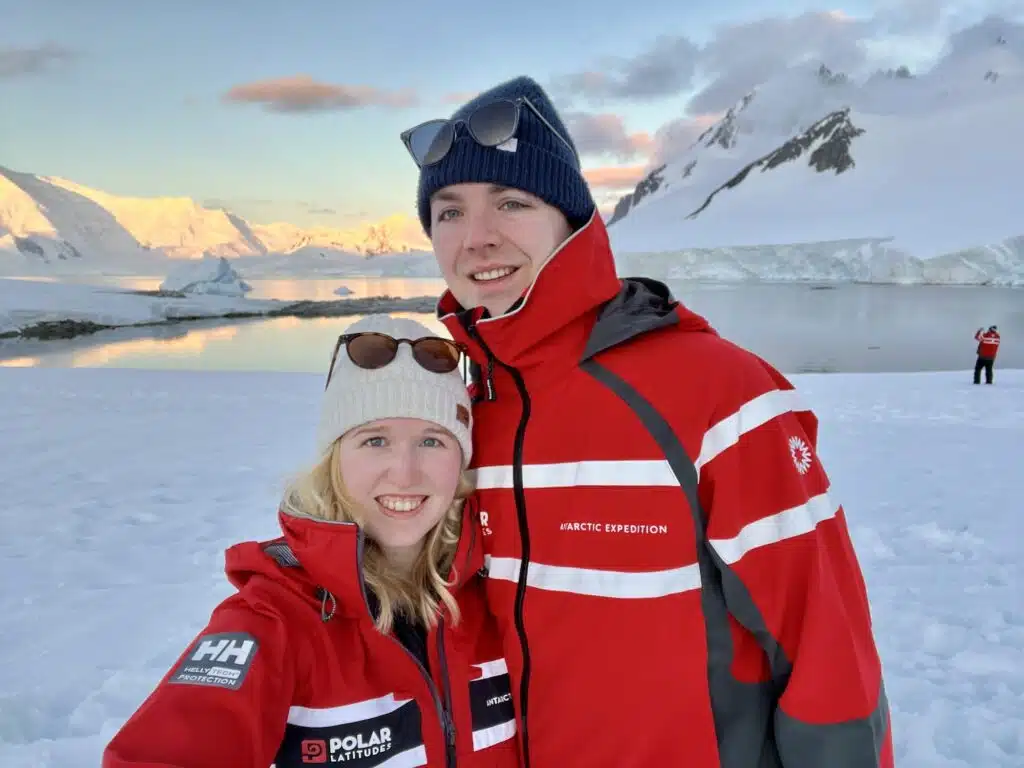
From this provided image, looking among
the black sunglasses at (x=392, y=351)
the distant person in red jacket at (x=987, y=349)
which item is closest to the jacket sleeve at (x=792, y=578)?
the black sunglasses at (x=392, y=351)

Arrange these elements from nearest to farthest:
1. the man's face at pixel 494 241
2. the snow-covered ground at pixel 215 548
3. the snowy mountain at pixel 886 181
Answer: the man's face at pixel 494 241, the snow-covered ground at pixel 215 548, the snowy mountain at pixel 886 181

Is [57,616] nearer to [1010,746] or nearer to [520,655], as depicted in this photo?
[520,655]

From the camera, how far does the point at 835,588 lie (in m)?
1.19

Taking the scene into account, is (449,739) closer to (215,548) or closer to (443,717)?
(443,717)

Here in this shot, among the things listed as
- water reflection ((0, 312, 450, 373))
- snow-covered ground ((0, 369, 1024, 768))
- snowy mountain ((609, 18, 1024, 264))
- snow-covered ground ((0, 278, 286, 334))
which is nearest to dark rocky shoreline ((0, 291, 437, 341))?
snow-covered ground ((0, 278, 286, 334))

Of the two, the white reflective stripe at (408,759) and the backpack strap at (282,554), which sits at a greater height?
the backpack strap at (282,554)

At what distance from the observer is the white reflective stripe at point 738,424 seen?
122 centimetres

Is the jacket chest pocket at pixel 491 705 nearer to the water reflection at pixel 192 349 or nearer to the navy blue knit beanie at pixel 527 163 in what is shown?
the navy blue knit beanie at pixel 527 163

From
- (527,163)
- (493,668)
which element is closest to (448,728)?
(493,668)

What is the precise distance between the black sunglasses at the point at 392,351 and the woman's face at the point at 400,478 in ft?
0.46

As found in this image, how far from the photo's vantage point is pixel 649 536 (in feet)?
4.20

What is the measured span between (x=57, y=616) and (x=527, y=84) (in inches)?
124

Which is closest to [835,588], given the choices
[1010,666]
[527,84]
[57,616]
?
[527,84]

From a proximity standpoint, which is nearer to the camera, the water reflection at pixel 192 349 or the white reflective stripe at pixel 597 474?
the white reflective stripe at pixel 597 474
